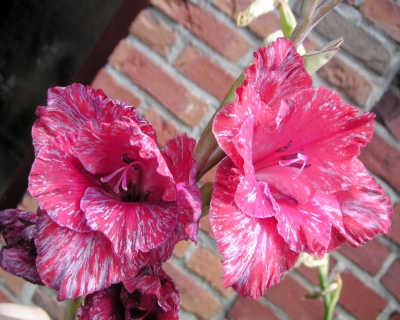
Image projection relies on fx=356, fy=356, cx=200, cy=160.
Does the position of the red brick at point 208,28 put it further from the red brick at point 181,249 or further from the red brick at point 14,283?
the red brick at point 14,283

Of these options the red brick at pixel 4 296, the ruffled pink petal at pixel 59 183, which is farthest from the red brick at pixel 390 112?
the red brick at pixel 4 296

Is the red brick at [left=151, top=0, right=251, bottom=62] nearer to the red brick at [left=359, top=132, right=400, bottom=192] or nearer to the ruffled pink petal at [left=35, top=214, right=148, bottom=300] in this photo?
the red brick at [left=359, top=132, right=400, bottom=192]

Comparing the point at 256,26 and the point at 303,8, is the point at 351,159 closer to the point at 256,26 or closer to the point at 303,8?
the point at 303,8

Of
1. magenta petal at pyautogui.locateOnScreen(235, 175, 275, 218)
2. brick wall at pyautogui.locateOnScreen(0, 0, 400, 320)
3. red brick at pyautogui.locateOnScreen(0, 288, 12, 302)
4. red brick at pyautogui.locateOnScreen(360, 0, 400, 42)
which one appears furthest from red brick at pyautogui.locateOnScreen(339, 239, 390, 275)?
red brick at pyautogui.locateOnScreen(0, 288, 12, 302)

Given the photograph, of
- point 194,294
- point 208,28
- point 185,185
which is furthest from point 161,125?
point 185,185

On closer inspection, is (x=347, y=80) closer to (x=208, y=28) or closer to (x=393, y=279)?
(x=208, y=28)

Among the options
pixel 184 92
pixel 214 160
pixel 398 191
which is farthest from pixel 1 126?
pixel 398 191
